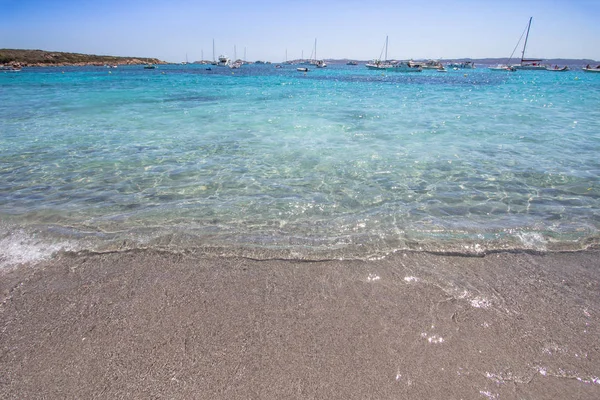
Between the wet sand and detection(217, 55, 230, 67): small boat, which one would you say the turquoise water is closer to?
the wet sand

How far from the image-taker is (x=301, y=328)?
3.67 metres

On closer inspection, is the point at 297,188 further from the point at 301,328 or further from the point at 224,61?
the point at 224,61

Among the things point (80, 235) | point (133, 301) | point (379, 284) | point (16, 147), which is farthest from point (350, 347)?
point (16, 147)

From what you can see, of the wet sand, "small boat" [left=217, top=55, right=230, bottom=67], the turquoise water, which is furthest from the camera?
"small boat" [left=217, top=55, right=230, bottom=67]

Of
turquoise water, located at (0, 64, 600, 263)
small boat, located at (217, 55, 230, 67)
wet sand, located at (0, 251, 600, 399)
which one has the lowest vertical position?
wet sand, located at (0, 251, 600, 399)

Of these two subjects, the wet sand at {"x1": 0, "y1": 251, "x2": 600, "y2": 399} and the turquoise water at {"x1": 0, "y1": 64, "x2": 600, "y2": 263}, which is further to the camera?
the turquoise water at {"x1": 0, "y1": 64, "x2": 600, "y2": 263}

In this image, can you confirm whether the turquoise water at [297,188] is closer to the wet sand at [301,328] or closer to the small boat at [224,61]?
the wet sand at [301,328]

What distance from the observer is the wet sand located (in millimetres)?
3018

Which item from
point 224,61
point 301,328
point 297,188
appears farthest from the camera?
point 224,61

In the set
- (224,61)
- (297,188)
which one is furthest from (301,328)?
(224,61)

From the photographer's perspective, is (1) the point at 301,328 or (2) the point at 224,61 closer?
(1) the point at 301,328

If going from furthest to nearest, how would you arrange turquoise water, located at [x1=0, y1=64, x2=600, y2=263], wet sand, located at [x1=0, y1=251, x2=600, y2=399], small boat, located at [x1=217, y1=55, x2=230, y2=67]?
small boat, located at [x1=217, y1=55, x2=230, y2=67] < turquoise water, located at [x1=0, y1=64, x2=600, y2=263] < wet sand, located at [x1=0, y1=251, x2=600, y2=399]

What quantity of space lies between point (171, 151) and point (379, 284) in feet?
31.3

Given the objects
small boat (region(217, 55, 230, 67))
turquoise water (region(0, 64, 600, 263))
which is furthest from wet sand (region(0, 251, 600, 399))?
small boat (region(217, 55, 230, 67))
